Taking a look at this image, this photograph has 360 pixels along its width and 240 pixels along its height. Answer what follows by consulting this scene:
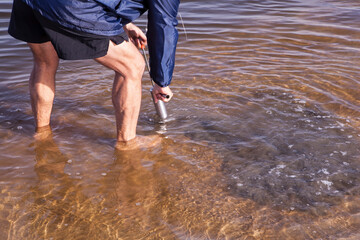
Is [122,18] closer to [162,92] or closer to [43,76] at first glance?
[162,92]

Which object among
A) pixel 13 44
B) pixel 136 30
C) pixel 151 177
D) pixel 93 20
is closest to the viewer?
pixel 93 20

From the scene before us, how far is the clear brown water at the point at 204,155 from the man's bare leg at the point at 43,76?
394 millimetres

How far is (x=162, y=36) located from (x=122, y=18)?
288 millimetres

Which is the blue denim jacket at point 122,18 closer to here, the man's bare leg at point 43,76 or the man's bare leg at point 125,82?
the man's bare leg at point 125,82

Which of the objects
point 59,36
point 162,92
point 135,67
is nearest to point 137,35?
point 135,67

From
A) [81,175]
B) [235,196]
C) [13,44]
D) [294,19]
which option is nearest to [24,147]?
[81,175]

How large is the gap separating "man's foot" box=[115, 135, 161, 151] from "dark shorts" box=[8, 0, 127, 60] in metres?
0.98

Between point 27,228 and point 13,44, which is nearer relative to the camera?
point 27,228

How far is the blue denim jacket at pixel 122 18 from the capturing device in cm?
253

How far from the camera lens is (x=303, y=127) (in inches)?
150

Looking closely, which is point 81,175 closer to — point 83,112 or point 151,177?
point 151,177

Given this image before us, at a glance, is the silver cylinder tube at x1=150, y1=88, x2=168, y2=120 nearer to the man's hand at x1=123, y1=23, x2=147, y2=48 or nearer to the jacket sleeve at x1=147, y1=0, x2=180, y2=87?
the man's hand at x1=123, y1=23, x2=147, y2=48

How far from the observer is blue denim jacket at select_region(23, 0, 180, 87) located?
2.53 m

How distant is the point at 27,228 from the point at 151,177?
3.14 ft
